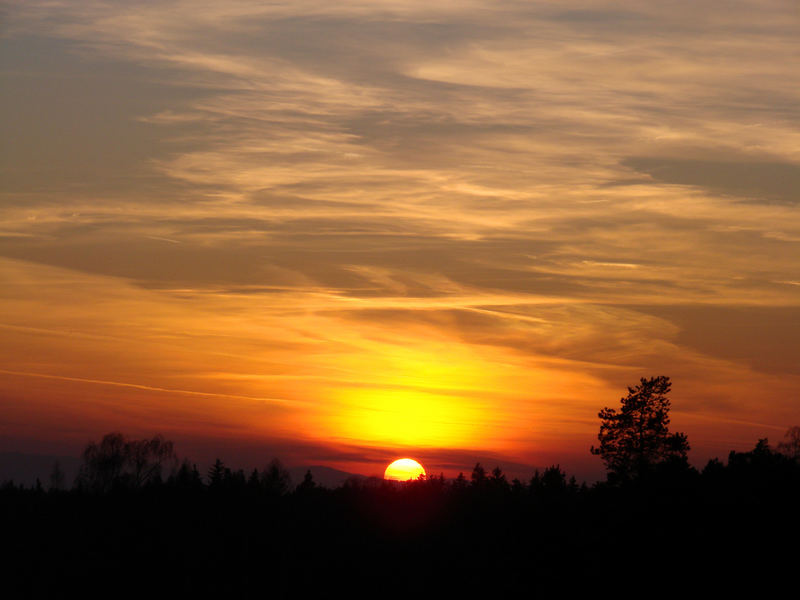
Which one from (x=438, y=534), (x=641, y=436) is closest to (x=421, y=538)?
(x=438, y=534)

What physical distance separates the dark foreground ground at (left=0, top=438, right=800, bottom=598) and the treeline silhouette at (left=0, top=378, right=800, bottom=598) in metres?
0.21

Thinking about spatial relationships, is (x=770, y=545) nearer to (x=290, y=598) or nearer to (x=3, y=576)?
(x=290, y=598)

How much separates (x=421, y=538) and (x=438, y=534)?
2575 mm

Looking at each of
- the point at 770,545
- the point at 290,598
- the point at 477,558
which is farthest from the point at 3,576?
the point at 770,545

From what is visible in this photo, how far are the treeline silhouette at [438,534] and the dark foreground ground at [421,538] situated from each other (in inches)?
8.5

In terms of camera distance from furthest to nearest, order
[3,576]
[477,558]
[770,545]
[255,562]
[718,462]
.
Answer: [3,576] → [255,562] → [477,558] → [718,462] → [770,545]

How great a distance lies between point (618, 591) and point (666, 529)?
7.07 meters

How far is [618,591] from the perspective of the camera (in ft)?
316

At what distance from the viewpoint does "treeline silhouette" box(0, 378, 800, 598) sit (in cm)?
9444

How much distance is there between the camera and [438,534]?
140 metres

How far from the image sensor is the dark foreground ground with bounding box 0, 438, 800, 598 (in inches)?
3684

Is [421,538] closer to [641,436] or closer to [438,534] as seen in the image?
[438,534]

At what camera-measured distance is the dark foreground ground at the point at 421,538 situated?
93.6m

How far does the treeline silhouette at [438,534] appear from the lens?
310ft
